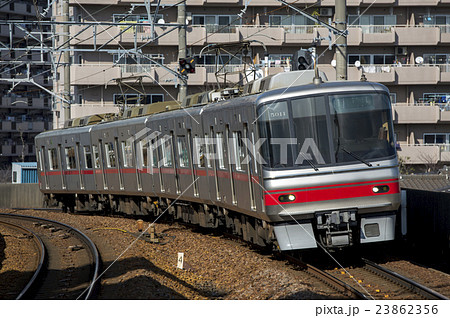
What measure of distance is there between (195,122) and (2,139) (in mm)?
59402

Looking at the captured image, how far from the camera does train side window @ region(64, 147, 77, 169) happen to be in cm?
2534

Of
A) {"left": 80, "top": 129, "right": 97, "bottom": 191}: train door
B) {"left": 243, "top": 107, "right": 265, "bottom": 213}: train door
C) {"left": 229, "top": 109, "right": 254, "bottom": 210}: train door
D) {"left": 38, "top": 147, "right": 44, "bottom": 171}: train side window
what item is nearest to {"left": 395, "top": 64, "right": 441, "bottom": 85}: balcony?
{"left": 38, "top": 147, "right": 44, "bottom": 171}: train side window

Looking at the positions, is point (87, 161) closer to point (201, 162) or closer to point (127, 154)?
point (127, 154)

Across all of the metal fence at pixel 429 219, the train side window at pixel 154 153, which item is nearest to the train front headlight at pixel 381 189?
the metal fence at pixel 429 219

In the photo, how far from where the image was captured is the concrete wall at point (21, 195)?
3747cm

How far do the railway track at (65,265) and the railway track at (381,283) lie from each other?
3590 mm

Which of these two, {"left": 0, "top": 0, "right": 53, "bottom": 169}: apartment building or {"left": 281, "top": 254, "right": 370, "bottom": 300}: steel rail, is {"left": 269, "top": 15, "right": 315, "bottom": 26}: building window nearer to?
{"left": 0, "top": 0, "right": 53, "bottom": 169}: apartment building

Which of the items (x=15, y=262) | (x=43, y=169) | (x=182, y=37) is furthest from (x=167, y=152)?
(x=43, y=169)

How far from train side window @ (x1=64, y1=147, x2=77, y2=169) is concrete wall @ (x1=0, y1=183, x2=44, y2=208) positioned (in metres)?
12.2

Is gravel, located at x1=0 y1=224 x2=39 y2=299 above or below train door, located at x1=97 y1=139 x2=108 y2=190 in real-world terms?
below

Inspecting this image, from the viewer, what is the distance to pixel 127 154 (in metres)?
21.5

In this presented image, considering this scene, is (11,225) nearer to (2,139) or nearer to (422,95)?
(422,95)

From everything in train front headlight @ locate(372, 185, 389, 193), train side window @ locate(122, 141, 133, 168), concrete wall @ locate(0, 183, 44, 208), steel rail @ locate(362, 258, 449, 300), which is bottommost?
concrete wall @ locate(0, 183, 44, 208)

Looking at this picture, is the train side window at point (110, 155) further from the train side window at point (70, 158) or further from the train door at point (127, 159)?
the train side window at point (70, 158)
